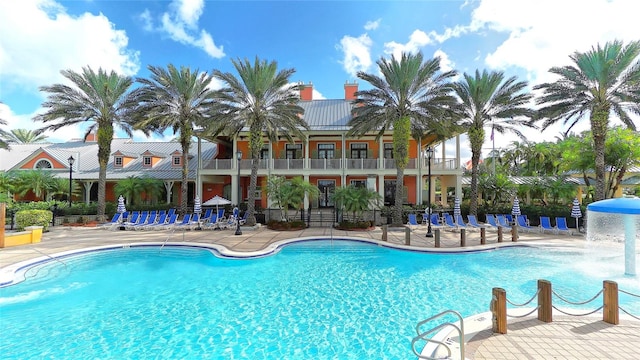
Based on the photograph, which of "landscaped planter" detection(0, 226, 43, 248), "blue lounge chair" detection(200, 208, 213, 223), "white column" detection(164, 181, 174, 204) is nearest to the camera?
"landscaped planter" detection(0, 226, 43, 248)

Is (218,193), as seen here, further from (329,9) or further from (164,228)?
(329,9)

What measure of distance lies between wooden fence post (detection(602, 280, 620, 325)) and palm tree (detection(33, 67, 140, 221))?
25303mm

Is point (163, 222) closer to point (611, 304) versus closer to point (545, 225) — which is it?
point (611, 304)

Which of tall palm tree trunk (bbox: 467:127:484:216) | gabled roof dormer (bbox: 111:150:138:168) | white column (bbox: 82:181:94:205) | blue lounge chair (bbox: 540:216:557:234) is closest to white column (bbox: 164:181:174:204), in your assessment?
gabled roof dormer (bbox: 111:150:138:168)

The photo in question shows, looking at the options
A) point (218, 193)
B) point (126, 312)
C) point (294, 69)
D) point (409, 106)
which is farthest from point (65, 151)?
point (409, 106)

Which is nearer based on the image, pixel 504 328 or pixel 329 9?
pixel 504 328

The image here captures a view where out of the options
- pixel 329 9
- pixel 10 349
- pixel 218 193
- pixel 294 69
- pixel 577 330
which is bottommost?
pixel 10 349

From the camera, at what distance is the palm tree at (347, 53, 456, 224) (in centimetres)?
1758

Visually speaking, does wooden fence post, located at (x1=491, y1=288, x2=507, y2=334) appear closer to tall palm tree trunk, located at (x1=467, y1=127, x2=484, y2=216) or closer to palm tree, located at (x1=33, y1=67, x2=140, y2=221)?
tall palm tree trunk, located at (x1=467, y1=127, x2=484, y2=216)

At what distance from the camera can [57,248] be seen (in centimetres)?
1237

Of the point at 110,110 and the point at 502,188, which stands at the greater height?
the point at 110,110

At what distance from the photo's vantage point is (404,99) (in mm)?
18141

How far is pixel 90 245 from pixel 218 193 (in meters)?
14.7

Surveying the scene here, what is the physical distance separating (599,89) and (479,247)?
A: 12961mm
